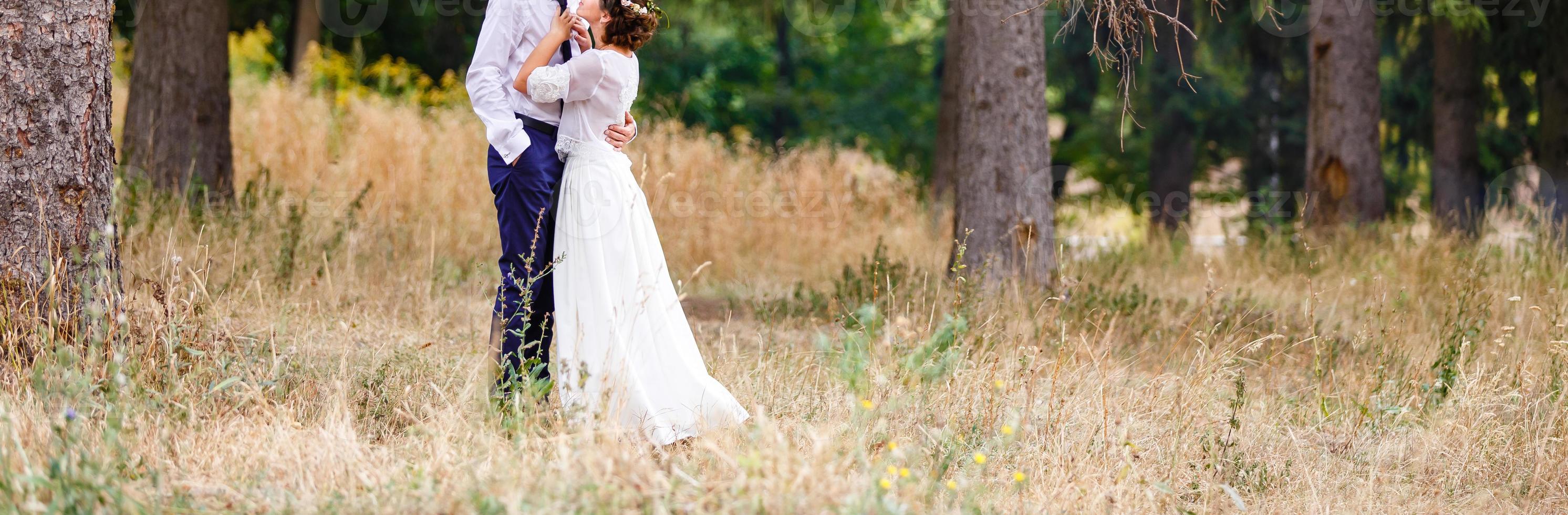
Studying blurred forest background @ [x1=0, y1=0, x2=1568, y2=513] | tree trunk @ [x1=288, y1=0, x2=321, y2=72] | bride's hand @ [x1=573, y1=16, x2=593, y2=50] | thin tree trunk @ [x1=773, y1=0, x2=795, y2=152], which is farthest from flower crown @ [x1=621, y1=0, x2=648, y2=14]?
thin tree trunk @ [x1=773, y1=0, x2=795, y2=152]

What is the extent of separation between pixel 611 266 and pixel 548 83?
0.60 meters

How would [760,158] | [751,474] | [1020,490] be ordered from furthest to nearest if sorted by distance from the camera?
1. [760,158]
2. [1020,490]
3. [751,474]

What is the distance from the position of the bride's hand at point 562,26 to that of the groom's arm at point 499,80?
13 centimetres

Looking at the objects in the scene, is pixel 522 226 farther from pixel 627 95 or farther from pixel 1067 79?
pixel 1067 79

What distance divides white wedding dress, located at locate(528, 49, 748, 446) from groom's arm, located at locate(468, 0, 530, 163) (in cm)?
13

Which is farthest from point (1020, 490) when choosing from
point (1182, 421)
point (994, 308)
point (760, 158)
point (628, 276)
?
point (760, 158)

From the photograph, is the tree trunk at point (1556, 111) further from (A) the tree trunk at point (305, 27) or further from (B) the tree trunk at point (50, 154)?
(A) the tree trunk at point (305, 27)

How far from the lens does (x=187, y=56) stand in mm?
7117

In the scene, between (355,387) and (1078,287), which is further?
(1078,287)

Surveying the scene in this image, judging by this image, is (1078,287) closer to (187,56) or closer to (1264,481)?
(1264,481)

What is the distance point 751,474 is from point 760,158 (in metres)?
8.23

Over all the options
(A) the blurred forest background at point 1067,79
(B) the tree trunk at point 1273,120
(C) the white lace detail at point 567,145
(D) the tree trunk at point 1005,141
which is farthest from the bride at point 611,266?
(B) the tree trunk at point 1273,120

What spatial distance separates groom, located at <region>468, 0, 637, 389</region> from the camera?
3.52 meters

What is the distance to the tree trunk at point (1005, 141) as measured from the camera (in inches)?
239
